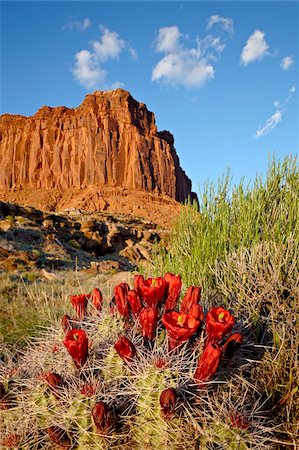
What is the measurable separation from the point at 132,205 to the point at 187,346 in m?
64.9

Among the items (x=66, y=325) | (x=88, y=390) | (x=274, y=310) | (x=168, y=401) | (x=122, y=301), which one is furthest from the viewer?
(x=274, y=310)

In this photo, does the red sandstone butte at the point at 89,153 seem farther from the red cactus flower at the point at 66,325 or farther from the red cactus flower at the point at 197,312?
the red cactus flower at the point at 197,312

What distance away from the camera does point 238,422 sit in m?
2.43

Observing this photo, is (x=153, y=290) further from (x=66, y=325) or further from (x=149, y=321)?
(x=66, y=325)

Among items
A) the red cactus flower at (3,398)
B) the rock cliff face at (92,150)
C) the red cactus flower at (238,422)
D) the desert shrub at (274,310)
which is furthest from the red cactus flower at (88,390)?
Answer: the rock cliff face at (92,150)

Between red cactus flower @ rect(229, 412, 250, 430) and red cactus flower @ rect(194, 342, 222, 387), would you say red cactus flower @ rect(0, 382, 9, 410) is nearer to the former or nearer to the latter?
red cactus flower @ rect(194, 342, 222, 387)

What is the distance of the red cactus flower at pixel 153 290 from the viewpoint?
3025 mm

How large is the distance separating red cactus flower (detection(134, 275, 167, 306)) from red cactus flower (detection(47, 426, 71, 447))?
111 centimetres

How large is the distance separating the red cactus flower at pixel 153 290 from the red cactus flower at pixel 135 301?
0.06 meters

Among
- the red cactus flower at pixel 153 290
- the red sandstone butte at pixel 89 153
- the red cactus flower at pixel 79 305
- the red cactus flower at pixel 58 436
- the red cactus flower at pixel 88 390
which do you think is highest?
the red sandstone butte at pixel 89 153

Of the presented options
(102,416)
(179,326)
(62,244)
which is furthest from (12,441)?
(62,244)

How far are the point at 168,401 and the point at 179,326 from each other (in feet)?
1.61

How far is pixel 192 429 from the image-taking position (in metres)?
2.43

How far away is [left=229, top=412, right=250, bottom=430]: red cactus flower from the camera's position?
2.41m
